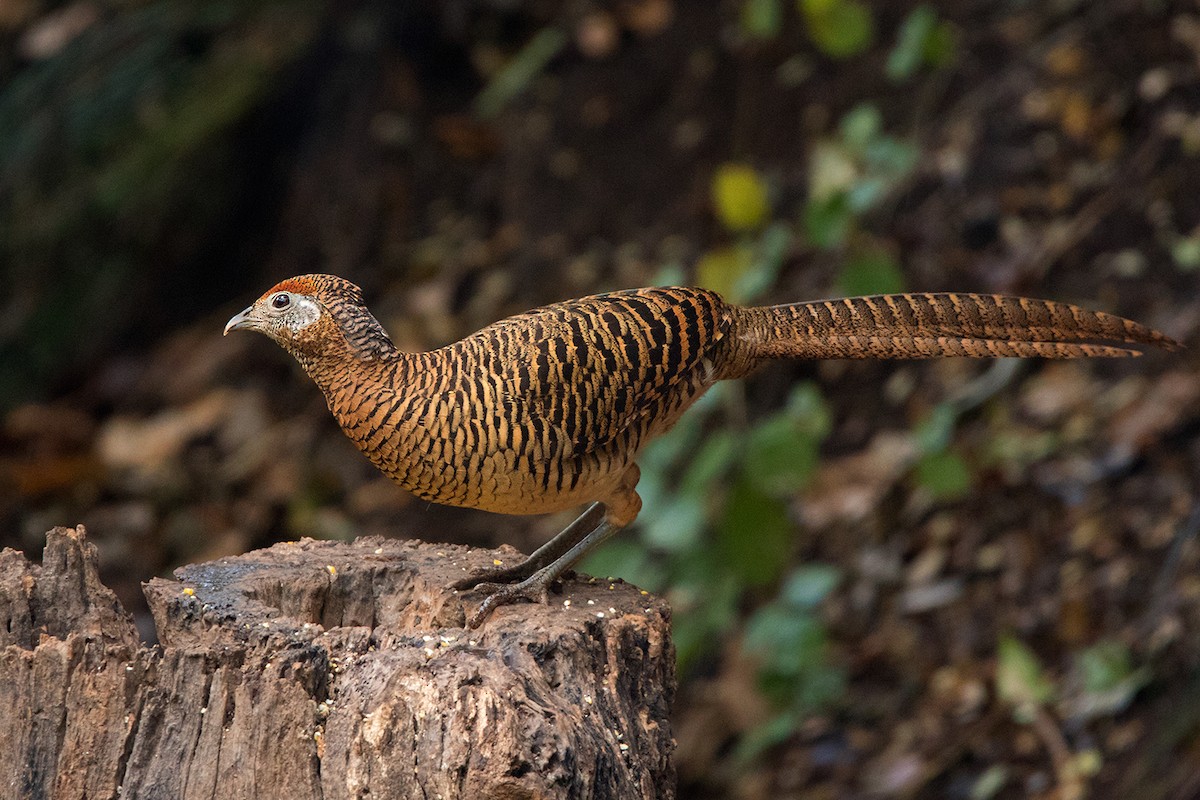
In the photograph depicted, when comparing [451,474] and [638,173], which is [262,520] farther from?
[451,474]

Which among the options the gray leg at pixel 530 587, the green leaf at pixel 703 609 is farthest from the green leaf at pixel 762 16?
the gray leg at pixel 530 587

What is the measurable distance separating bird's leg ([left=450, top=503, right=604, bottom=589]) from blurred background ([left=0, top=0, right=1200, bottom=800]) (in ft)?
3.67

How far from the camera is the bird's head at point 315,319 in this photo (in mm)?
3482

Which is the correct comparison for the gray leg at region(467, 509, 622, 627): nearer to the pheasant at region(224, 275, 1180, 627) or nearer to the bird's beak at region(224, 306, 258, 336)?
the pheasant at region(224, 275, 1180, 627)

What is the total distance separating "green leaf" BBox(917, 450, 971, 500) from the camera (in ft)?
17.8

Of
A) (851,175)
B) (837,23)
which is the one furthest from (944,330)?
(851,175)

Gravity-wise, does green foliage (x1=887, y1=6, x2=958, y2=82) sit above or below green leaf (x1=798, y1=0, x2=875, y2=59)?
below

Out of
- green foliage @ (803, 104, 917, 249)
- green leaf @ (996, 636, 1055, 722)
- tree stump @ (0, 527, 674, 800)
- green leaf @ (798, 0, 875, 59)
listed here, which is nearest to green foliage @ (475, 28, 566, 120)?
green foliage @ (803, 104, 917, 249)

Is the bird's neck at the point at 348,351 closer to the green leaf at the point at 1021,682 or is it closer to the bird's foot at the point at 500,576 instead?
the bird's foot at the point at 500,576

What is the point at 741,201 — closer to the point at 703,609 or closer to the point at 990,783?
the point at 703,609

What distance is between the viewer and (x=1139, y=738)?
17.5 feet

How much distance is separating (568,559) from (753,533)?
5.92 feet

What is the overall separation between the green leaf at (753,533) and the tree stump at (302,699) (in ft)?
6.28

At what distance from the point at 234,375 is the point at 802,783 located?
443cm
